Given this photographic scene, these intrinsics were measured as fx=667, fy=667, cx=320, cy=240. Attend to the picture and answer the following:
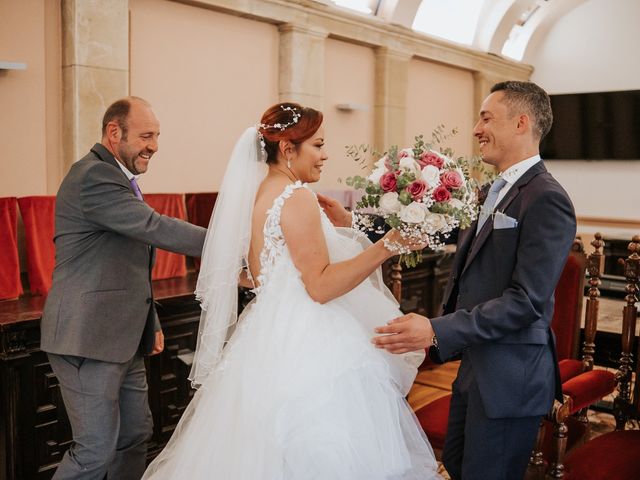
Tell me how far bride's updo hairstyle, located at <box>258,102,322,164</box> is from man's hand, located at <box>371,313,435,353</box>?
2.51ft

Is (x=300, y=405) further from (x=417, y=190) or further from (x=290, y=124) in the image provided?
(x=290, y=124)

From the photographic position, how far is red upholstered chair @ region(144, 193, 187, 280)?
4703 millimetres

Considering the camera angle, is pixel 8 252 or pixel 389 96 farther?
pixel 389 96

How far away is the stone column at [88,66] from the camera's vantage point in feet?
14.2

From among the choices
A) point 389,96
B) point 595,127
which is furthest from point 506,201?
point 595,127

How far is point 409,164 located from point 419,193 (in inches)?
5.6

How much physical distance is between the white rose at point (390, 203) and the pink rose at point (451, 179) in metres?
0.16

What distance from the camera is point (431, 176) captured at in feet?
7.23

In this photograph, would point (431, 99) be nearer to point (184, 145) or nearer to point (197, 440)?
point (184, 145)

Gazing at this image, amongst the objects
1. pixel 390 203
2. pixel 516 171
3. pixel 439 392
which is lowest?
pixel 439 392

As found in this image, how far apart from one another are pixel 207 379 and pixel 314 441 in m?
0.57

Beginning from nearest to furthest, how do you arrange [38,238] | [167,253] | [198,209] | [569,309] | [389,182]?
[389,182] < [569,309] < [38,238] < [167,253] < [198,209]

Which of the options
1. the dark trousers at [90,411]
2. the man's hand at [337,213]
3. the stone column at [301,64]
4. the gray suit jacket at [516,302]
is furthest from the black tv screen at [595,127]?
the dark trousers at [90,411]

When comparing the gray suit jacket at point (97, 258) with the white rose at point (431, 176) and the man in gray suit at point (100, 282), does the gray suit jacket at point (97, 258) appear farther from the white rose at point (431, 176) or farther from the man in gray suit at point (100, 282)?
the white rose at point (431, 176)
